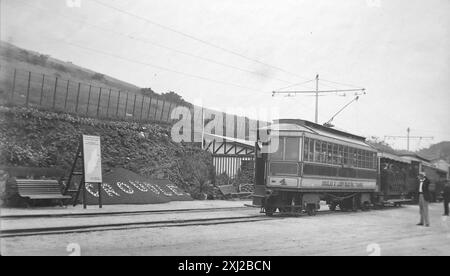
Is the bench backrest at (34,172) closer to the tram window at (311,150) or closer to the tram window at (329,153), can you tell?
the tram window at (311,150)

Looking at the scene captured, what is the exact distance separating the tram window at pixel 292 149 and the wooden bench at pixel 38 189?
734 cm

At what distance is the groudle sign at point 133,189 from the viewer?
1828cm

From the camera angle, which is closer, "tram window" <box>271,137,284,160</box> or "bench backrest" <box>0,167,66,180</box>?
"bench backrest" <box>0,167,66,180</box>

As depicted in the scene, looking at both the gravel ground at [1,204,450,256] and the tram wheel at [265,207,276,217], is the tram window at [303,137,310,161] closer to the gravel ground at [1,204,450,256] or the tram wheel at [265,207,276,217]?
the tram wheel at [265,207,276,217]

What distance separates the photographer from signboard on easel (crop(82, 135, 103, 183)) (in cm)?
1605

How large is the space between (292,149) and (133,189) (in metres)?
6.80

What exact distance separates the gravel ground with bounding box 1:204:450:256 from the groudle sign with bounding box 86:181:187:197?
686 centimetres

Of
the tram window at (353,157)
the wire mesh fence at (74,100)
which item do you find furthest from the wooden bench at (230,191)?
the tram window at (353,157)

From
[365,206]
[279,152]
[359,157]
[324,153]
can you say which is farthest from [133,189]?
[365,206]

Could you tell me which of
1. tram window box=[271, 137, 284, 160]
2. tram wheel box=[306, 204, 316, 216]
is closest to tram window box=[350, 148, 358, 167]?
tram wheel box=[306, 204, 316, 216]

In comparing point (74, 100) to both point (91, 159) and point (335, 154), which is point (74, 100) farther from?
point (335, 154)

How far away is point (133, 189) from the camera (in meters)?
19.5
